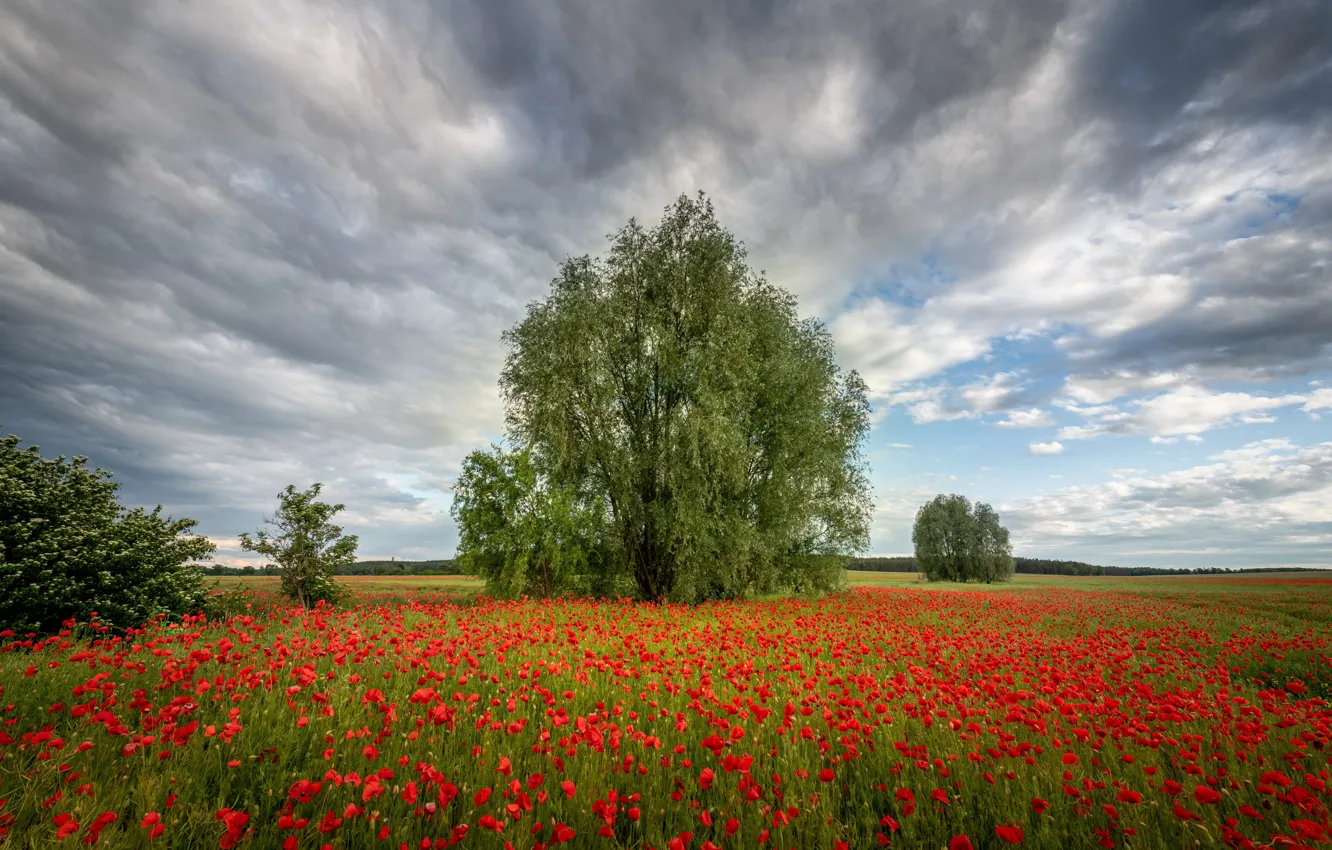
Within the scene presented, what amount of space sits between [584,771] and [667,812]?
66 centimetres

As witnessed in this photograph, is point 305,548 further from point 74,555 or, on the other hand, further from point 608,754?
point 608,754

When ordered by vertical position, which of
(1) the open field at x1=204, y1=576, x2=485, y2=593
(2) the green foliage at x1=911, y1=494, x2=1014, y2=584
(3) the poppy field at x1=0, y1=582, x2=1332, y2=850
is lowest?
(3) the poppy field at x1=0, y1=582, x2=1332, y2=850

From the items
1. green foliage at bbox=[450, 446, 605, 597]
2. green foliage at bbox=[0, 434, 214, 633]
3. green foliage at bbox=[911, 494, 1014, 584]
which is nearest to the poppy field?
green foliage at bbox=[0, 434, 214, 633]

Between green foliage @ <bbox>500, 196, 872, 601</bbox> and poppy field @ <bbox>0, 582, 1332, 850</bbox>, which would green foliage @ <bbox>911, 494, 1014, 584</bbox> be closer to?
green foliage @ <bbox>500, 196, 872, 601</bbox>

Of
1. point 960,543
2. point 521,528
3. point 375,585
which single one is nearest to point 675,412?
point 521,528

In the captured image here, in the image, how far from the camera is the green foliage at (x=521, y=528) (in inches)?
770

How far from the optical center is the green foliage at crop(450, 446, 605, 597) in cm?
1955

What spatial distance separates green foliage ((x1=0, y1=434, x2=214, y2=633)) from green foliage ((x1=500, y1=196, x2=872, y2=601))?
10958mm

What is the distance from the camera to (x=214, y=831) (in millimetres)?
3283

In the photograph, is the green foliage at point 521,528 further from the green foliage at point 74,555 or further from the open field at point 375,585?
the green foliage at point 74,555

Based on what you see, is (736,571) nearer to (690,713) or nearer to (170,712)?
(690,713)

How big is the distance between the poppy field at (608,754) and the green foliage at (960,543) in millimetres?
72849

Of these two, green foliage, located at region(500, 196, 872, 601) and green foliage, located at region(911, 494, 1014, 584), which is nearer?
green foliage, located at region(500, 196, 872, 601)

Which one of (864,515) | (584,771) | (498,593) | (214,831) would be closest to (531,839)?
(584,771)
